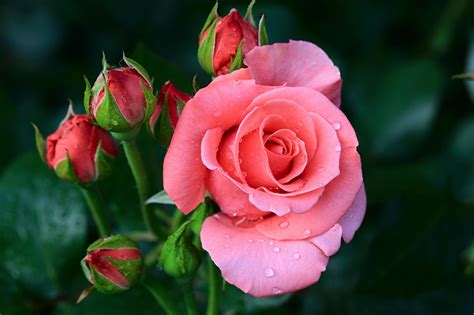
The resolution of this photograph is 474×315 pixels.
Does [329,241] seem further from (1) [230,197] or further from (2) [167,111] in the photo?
(2) [167,111]

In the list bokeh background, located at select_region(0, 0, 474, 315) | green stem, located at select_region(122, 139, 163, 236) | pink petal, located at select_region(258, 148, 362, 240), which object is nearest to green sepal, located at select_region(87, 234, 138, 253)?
green stem, located at select_region(122, 139, 163, 236)

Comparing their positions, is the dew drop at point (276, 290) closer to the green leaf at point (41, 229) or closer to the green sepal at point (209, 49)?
the green sepal at point (209, 49)

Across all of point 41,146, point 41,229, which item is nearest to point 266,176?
point 41,146

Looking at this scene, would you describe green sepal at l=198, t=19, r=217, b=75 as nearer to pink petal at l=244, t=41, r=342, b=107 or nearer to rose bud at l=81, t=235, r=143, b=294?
pink petal at l=244, t=41, r=342, b=107

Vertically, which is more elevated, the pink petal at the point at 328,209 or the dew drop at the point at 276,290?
the pink petal at the point at 328,209

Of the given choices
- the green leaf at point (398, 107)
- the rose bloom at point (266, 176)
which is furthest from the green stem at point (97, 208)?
the green leaf at point (398, 107)

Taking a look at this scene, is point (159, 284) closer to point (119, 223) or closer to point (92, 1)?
point (119, 223)
